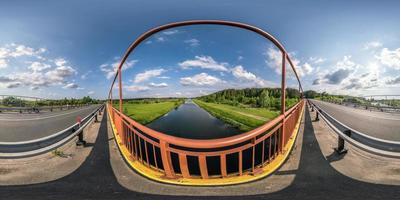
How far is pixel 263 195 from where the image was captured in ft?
10.6

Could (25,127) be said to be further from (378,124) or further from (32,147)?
(378,124)

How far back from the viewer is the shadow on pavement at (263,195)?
3234mm

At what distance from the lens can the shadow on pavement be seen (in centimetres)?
323

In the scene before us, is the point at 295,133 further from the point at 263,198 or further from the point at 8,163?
the point at 8,163

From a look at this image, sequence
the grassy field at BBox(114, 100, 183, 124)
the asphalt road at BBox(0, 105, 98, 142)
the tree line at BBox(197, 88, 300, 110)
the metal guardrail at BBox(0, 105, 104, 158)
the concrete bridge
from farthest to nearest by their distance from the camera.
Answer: the grassy field at BBox(114, 100, 183, 124) → the tree line at BBox(197, 88, 300, 110) → the asphalt road at BBox(0, 105, 98, 142) → the metal guardrail at BBox(0, 105, 104, 158) → the concrete bridge

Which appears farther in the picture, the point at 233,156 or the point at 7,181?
the point at 233,156

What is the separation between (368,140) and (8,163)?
10805 mm

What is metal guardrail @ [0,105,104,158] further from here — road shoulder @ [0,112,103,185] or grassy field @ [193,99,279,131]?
grassy field @ [193,99,279,131]

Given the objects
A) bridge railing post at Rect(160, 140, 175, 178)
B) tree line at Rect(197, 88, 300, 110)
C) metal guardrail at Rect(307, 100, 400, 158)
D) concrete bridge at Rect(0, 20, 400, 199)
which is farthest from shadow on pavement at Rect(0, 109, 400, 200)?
tree line at Rect(197, 88, 300, 110)

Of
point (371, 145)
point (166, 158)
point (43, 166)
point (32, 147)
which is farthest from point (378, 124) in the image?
point (32, 147)

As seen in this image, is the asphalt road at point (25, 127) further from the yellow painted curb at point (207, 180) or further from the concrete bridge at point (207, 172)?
the yellow painted curb at point (207, 180)

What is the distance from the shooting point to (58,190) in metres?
3.71

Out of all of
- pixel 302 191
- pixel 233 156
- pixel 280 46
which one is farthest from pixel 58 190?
pixel 233 156

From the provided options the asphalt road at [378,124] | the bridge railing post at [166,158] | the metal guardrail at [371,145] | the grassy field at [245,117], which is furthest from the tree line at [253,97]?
the bridge railing post at [166,158]
